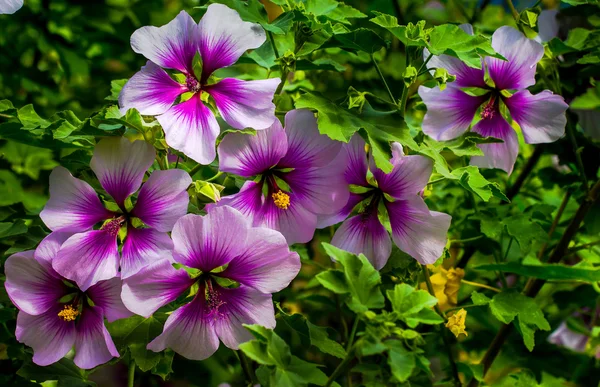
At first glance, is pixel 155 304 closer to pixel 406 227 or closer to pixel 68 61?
pixel 406 227

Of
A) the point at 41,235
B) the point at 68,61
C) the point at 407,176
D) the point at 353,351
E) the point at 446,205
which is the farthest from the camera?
the point at 68,61

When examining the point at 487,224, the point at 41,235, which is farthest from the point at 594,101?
the point at 41,235

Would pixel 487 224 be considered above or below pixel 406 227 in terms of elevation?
below

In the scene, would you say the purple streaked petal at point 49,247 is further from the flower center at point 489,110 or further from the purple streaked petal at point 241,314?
the flower center at point 489,110

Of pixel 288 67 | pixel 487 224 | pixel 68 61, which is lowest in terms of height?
pixel 68 61

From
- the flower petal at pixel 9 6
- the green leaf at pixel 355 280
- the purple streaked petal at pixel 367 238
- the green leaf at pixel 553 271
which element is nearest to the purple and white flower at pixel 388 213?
the purple streaked petal at pixel 367 238

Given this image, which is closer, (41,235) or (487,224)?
(41,235)

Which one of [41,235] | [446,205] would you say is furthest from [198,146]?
[446,205]

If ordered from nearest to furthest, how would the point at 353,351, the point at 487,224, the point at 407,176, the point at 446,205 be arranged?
1. the point at 353,351
2. the point at 407,176
3. the point at 487,224
4. the point at 446,205

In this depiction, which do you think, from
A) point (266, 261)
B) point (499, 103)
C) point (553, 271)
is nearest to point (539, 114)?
point (499, 103)
